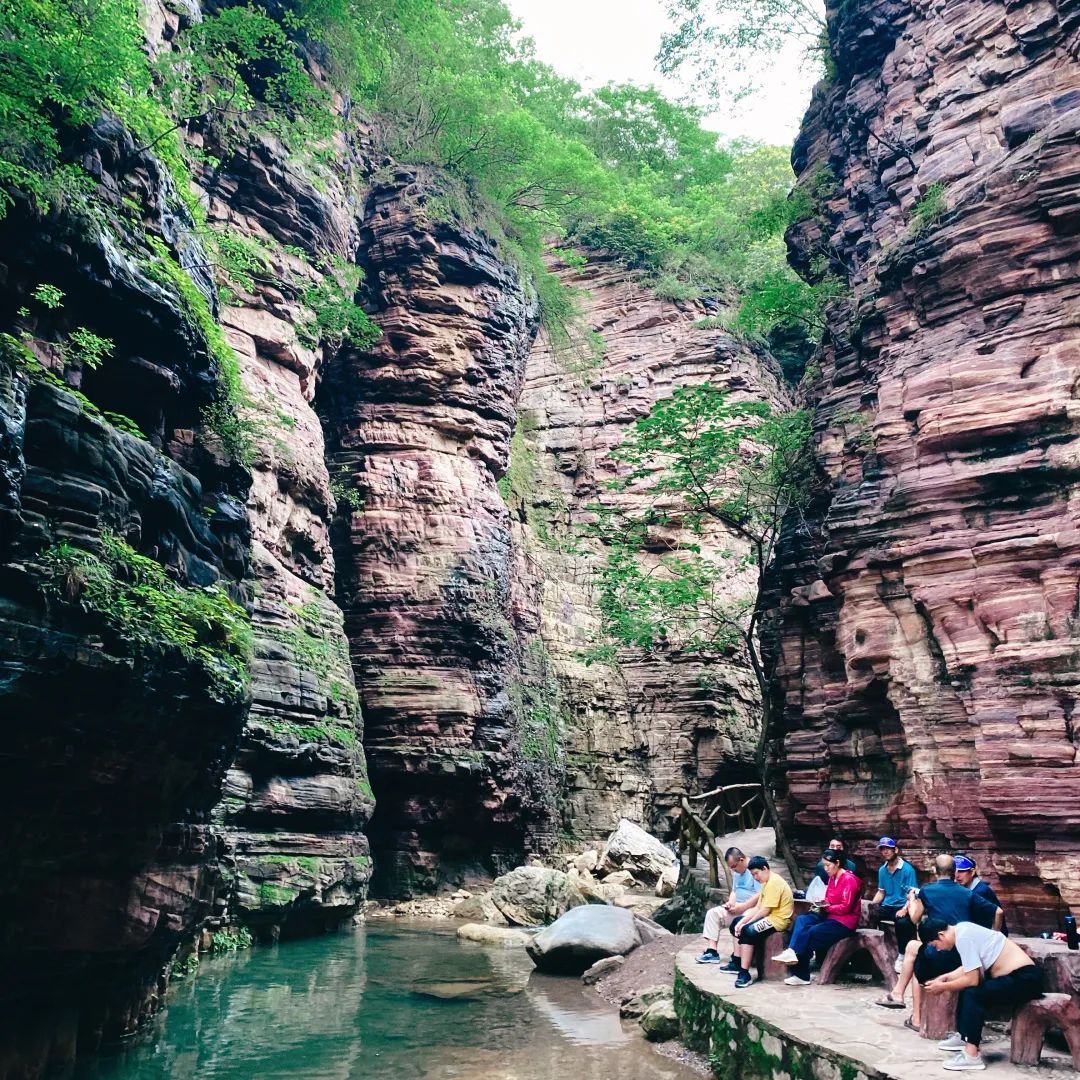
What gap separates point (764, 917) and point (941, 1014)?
8.60 feet

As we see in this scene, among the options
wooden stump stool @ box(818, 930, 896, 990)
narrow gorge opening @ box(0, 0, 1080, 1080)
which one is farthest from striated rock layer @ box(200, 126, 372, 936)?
wooden stump stool @ box(818, 930, 896, 990)

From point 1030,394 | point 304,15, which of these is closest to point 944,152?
point 1030,394

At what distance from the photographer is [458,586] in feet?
82.2

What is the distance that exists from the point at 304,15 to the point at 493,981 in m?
22.8

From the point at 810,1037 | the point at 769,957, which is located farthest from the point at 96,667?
the point at 769,957

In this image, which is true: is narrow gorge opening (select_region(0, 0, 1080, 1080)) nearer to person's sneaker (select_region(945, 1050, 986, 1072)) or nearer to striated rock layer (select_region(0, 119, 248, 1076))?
→ striated rock layer (select_region(0, 119, 248, 1076))

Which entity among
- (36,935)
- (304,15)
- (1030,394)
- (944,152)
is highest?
(304,15)

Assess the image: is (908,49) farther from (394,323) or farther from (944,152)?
(394,323)

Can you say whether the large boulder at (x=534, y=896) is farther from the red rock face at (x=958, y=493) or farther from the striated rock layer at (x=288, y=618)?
the red rock face at (x=958, y=493)

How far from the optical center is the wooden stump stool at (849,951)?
8290 mm

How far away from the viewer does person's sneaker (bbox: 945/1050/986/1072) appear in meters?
5.60

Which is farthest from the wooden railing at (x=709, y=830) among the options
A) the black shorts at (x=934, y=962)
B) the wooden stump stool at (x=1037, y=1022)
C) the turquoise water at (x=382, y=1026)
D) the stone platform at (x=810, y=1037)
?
the wooden stump stool at (x=1037, y=1022)

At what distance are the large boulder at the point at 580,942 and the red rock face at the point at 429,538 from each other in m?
8.32

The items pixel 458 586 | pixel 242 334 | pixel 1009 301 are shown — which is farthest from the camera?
pixel 458 586
